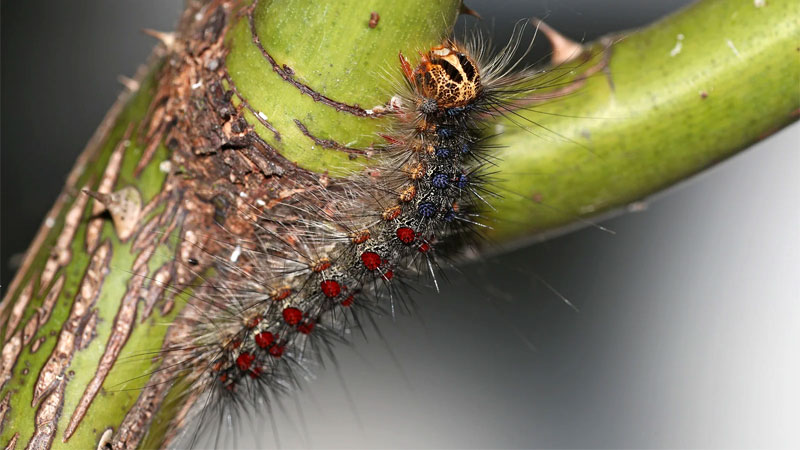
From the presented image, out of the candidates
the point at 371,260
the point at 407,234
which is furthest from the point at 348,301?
the point at 407,234

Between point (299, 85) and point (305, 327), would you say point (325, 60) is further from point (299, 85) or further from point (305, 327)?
point (305, 327)

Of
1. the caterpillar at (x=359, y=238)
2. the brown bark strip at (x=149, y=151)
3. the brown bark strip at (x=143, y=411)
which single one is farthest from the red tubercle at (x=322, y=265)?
the brown bark strip at (x=149, y=151)

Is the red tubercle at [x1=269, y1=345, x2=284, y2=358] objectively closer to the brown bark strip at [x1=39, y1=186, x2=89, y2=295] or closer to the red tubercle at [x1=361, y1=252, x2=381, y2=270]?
the red tubercle at [x1=361, y1=252, x2=381, y2=270]

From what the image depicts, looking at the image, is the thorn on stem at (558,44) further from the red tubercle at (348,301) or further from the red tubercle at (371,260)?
the red tubercle at (348,301)

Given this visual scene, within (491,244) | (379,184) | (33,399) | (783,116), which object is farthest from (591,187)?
(33,399)

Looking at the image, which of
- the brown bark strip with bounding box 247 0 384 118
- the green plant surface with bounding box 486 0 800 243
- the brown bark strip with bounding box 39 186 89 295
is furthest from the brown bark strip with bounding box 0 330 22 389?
the green plant surface with bounding box 486 0 800 243

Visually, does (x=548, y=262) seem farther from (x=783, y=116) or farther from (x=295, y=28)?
(x=295, y=28)
